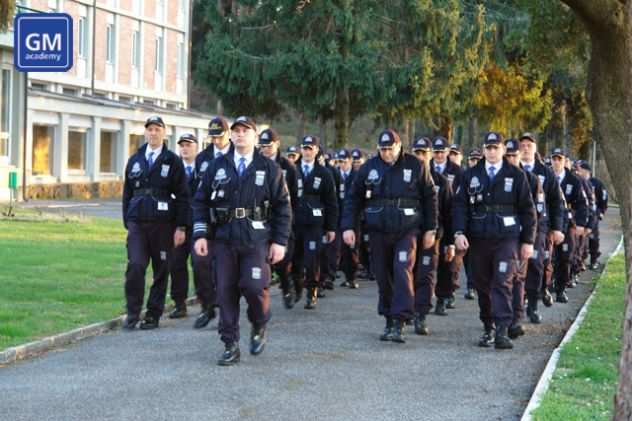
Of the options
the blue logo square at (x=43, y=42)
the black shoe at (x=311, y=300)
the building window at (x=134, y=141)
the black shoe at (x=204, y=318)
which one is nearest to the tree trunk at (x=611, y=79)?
the black shoe at (x=311, y=300)

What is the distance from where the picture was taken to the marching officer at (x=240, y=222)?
10.1 meters

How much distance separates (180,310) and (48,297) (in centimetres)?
177

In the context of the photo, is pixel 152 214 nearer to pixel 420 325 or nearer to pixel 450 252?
pixel 420 325

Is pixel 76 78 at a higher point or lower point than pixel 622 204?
higher

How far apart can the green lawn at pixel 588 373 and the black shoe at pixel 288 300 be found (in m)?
3.60

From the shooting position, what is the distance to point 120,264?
1877 centimetres

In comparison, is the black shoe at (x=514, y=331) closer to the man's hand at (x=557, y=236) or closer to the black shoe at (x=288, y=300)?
the man's hand at (x=557, y=236)

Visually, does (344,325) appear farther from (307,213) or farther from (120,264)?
(120,264)

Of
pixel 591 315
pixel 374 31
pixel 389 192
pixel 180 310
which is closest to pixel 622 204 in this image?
pixel 591 315

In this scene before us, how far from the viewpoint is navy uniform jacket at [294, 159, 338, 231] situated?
15.1 m

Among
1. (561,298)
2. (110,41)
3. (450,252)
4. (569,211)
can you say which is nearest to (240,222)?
(450,252)

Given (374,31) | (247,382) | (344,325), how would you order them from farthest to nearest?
(374,31) → (344,325) → (247,382)

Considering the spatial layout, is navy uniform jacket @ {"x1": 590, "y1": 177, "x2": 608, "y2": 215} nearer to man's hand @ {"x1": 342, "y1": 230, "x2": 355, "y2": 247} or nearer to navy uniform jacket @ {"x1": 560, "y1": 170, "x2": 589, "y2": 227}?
navy uniform jacket @ {"x1": 560, "y1": 170, "x2": 589, "y2": 227}

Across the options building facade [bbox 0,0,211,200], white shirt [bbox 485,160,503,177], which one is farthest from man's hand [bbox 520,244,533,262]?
building facade [bbox 0,0,211,200]
